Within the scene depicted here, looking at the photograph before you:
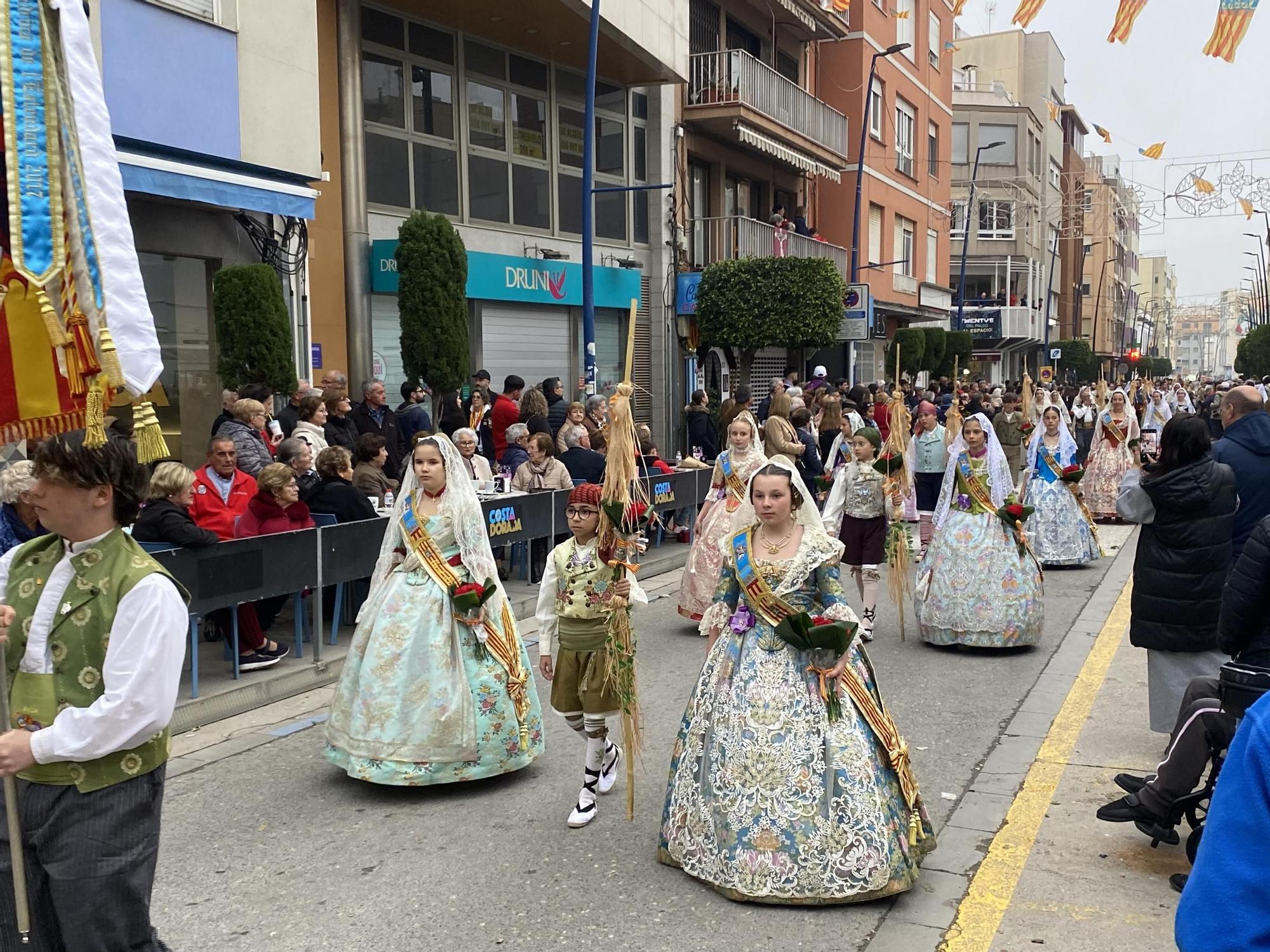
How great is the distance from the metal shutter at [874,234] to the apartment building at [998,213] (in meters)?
20.5

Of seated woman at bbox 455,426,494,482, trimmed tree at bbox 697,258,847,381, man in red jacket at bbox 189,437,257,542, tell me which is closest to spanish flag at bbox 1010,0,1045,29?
trimmed tree at bbox 697,258,847,381

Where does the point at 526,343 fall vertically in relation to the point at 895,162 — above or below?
below

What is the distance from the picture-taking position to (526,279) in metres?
19.3

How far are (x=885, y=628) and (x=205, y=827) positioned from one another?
6.16 metres

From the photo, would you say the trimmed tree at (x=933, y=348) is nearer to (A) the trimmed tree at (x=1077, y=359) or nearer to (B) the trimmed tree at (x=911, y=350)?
(B) the trimmed tree at (x=911, y=350)

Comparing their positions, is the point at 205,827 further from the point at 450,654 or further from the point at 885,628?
the point at 885,628

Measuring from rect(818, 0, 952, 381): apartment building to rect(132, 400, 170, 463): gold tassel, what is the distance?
25.9 metres

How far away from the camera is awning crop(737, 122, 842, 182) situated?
24.0 metres

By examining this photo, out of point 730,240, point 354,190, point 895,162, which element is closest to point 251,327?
point 354,190

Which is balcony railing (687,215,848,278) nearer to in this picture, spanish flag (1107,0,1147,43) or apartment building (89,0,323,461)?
spanish flag (1107,0,1147,43)

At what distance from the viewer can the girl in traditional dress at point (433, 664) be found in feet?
19.4

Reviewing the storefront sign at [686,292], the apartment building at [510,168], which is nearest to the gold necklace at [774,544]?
the apartment building at [510,168]

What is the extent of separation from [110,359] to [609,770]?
3.59 m

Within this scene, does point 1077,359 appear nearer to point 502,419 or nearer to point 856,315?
point 856,315
